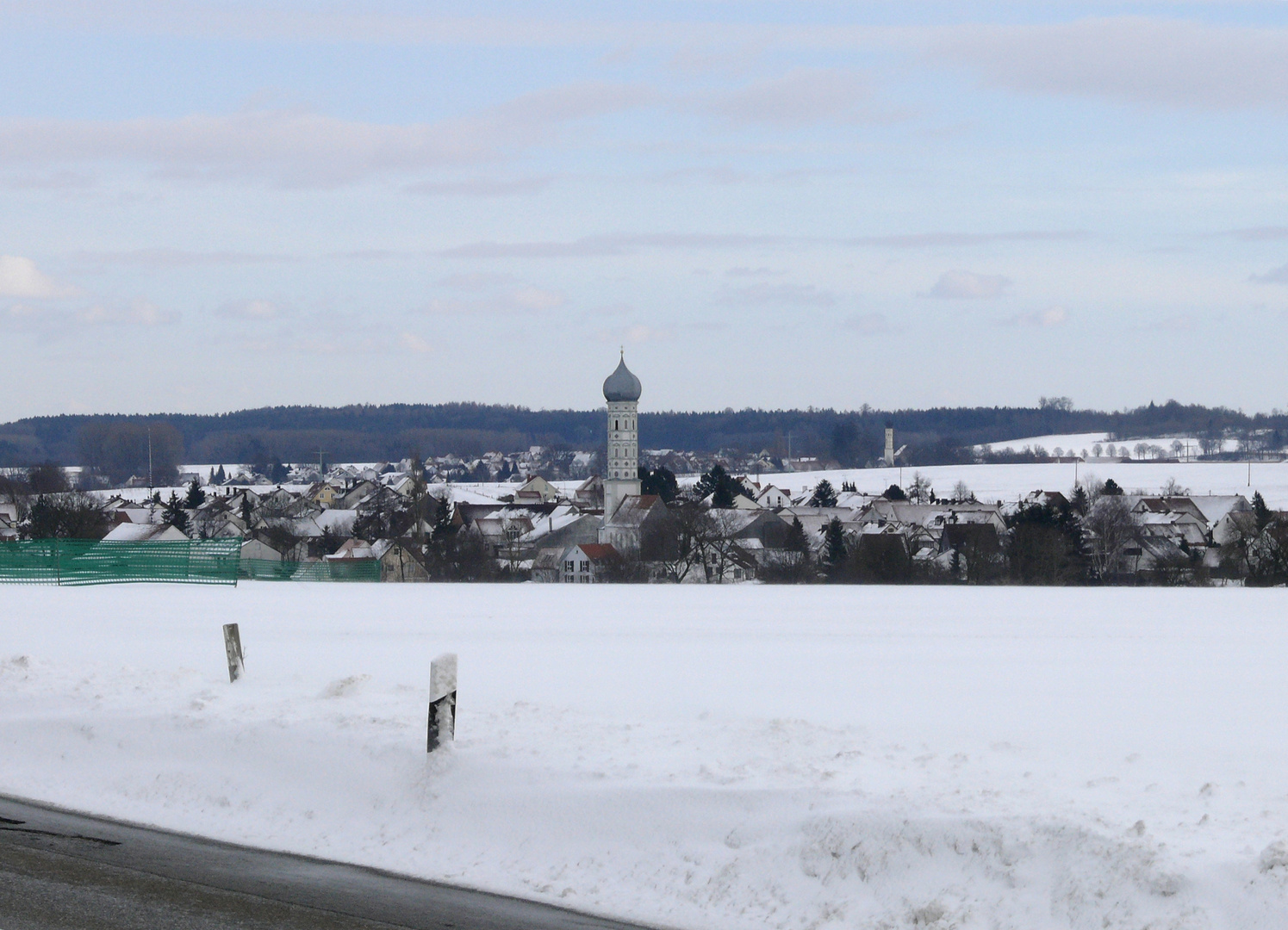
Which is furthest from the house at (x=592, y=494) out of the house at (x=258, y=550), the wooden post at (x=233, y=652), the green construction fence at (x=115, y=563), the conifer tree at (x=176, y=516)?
the wooden post at (x=233, y=652)

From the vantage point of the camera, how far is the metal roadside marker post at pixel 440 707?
10.7m

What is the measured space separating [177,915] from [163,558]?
24382 millimetres

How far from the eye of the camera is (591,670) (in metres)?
15.8

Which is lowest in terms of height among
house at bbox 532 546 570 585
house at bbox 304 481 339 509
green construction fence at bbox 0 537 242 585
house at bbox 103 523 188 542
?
house at bbox 532 546 570 585

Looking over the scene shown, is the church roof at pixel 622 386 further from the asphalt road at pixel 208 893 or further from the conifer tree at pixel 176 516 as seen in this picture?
the asphalt road at pixel 208 893

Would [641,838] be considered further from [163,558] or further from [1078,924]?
[163,558]

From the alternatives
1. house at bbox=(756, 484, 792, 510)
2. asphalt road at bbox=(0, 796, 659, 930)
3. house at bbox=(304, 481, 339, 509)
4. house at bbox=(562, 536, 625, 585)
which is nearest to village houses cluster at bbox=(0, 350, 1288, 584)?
house at bbox=(562, 536, 625, 585)

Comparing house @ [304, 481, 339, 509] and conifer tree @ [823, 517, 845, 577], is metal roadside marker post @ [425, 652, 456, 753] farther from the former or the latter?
house @ [304, 481, 339, 509]

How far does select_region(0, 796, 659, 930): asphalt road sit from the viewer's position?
7.91 metres

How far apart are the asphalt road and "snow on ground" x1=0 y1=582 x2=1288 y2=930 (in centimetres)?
37

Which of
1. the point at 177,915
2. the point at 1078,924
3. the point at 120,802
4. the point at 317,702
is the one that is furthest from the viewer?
the point at 317,702

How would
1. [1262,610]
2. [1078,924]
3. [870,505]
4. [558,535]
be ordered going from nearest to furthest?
1. [1078,924]
2. [1262,610]
3. [558,535]
4. [870,505]

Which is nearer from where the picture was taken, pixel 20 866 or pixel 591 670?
pixel 20 866

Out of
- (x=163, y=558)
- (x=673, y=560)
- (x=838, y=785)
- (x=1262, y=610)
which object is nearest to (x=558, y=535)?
(x=673, y=560)
